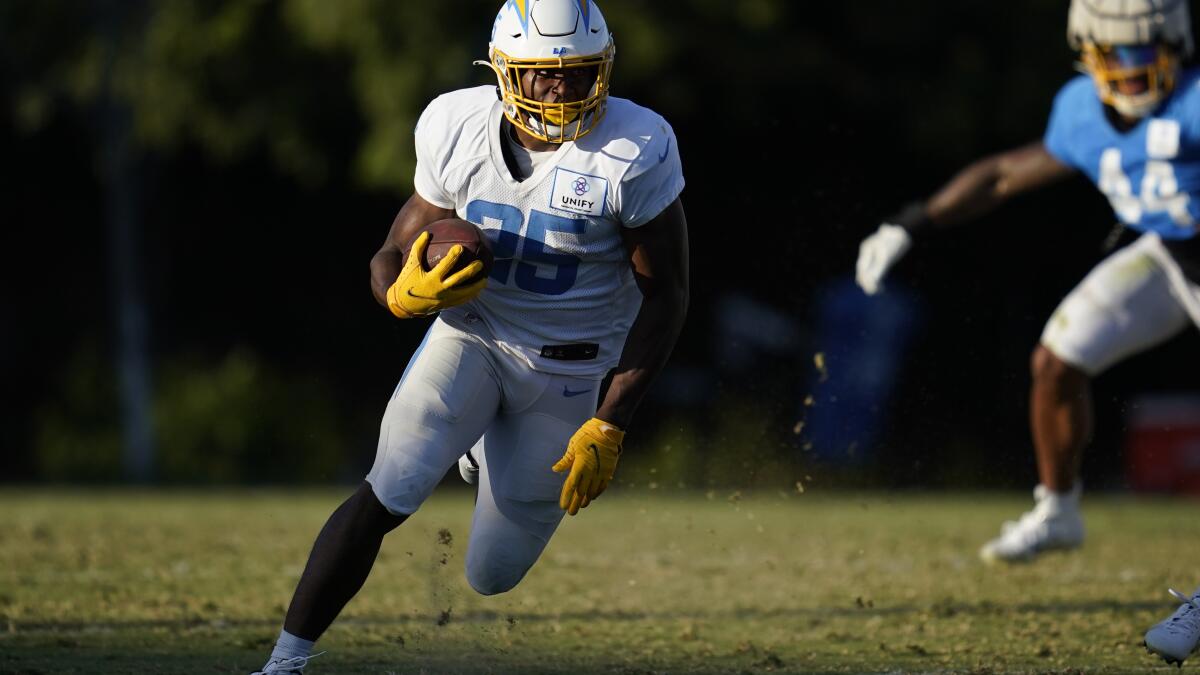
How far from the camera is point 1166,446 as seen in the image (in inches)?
521

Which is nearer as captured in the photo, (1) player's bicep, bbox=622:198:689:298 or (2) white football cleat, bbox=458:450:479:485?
(1) player's bicep, bbox=622:198:689:298

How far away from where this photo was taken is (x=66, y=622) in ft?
19.3

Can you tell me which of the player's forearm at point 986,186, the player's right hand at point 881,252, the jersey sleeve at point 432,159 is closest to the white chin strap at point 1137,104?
the player's forearm at point 986,186

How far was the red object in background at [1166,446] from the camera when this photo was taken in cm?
1306

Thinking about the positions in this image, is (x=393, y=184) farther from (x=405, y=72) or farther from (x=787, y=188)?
(x=787, y=188)

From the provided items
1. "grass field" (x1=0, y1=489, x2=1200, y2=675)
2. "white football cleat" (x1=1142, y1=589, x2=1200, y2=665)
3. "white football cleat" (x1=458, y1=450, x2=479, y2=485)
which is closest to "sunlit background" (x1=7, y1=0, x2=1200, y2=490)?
"grass field" (x1=0, y1=489, x2=1200, y2=675)

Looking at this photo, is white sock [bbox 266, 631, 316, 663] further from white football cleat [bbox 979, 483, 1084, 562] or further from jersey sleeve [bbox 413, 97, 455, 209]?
white football cleat [bbox 979, 483, 1084, 562]

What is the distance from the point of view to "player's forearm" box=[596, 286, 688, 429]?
4.80 meters

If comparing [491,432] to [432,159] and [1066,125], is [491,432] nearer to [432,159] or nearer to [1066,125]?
[432,159]

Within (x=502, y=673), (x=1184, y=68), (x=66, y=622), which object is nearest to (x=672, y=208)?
(x=502, y=673)

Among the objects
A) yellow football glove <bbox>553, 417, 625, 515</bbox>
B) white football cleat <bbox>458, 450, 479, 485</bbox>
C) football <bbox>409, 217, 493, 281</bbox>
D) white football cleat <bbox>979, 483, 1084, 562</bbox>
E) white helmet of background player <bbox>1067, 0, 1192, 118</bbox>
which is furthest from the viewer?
white football cleat <bbox>979, 483, 1084, 562</bbox>

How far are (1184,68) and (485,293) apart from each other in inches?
102

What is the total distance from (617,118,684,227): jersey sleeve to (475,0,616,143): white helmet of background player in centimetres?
18

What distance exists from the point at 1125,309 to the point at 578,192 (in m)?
2.60
